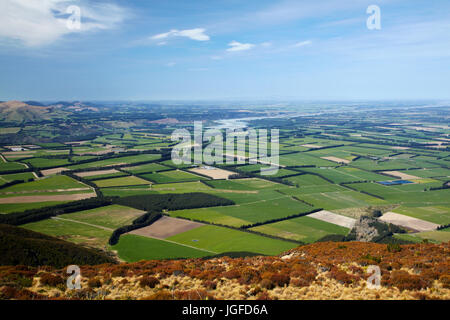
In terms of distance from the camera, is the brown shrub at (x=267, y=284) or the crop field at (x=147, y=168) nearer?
the brown shrub at (x=267, y=284)

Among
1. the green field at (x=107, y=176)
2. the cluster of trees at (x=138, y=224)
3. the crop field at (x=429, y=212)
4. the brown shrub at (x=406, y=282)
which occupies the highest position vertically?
the brown shrub at (x=406, y=282)

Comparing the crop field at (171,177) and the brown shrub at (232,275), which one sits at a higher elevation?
the brown shrub at (232,275)

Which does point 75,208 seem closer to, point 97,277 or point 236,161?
point 97,277

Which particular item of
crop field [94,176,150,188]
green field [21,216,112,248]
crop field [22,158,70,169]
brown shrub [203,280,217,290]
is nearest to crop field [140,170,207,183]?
crop field [94,176,150,188]

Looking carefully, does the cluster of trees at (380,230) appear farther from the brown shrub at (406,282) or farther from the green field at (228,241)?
the brown shrub at (406,282)

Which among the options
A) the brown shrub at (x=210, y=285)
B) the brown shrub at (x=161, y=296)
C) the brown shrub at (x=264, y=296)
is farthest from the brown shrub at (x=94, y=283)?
the brown shrub at (x=264, y=296)
